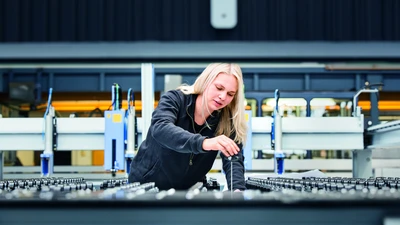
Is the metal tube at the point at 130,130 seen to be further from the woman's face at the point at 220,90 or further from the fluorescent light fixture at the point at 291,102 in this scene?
the fluorescent light fixture at the point at 291,102

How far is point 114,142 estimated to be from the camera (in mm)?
3824

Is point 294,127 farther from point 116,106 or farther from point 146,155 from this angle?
point 146,155

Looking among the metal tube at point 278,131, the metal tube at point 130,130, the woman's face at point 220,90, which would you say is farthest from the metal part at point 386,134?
the metal tube at point 130,130

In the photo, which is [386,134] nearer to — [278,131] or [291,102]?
[278,131]

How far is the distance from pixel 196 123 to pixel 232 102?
0.64 feet

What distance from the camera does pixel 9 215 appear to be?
729 millimetres

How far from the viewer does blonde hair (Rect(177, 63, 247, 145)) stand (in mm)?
2207

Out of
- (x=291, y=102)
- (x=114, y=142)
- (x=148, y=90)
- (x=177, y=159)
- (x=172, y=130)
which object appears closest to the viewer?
(x=172, y=130)

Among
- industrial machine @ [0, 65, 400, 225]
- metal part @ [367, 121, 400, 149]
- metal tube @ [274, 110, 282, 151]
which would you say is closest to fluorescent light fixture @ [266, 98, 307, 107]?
industrial machine @ [0, 65, 400, 225]
